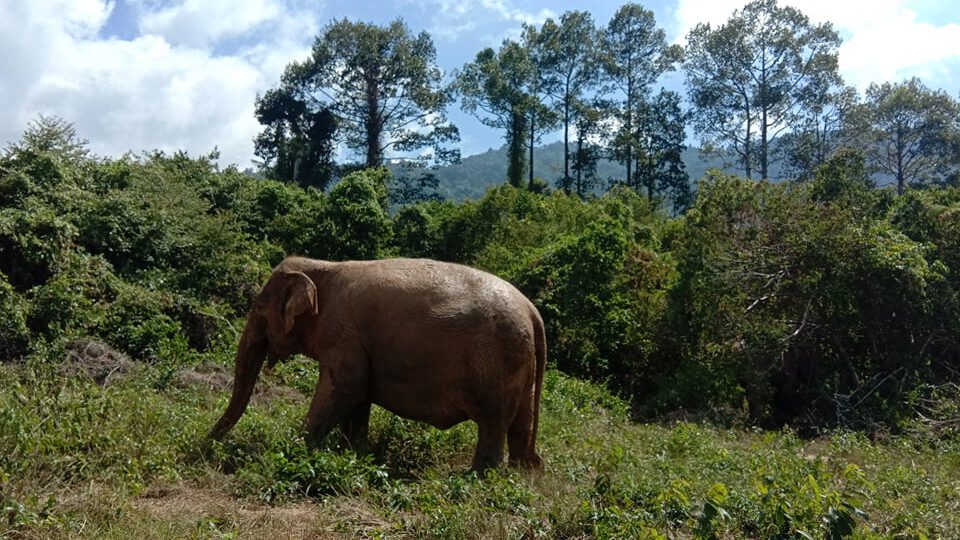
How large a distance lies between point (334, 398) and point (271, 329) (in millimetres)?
1085

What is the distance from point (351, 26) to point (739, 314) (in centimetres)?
2680

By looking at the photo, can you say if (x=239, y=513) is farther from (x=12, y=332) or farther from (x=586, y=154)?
(x=586, y=154)

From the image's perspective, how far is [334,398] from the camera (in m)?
7.20

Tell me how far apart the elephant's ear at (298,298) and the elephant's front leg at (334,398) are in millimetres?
549

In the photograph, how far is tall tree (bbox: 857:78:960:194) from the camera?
3894cm

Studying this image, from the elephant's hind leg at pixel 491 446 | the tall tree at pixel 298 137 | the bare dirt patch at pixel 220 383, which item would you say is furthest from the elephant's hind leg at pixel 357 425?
the tall tree at pixel 298 137

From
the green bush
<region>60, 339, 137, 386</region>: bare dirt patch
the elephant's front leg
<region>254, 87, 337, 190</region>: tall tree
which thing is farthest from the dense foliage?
<region>254, 87, 337, 190</region>: tall tree

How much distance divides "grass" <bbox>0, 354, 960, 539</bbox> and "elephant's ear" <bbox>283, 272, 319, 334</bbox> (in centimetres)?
100

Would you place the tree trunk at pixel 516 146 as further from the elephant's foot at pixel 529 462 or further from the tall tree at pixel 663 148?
the elephant's foot at pixel 529 462

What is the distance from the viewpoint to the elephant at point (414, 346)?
6.88 m

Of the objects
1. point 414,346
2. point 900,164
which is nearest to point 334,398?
point 414,346

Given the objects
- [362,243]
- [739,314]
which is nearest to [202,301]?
[362,243]

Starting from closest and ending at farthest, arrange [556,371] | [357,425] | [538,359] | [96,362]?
[538,359] < [357,425] < [96,362] < [556,371]

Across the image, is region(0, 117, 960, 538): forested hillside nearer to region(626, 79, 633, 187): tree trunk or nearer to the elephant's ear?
the elephant's ear
